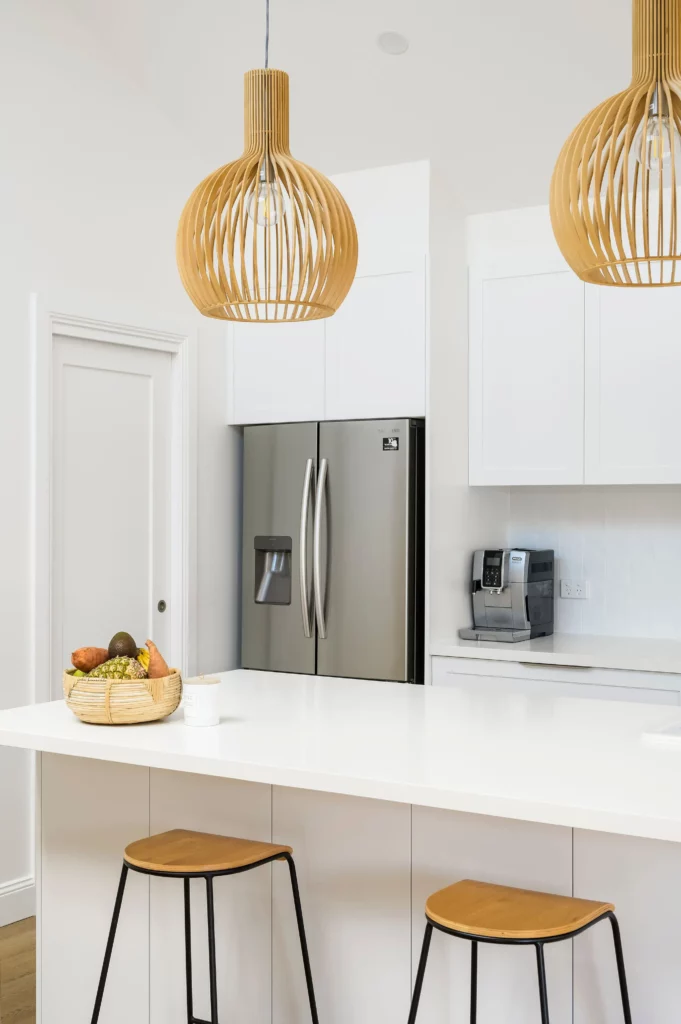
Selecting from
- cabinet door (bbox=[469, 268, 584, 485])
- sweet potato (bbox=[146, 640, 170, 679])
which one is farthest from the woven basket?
cabinet door (bbox=[469, 268, 584, 485])

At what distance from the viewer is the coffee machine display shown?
4125mm

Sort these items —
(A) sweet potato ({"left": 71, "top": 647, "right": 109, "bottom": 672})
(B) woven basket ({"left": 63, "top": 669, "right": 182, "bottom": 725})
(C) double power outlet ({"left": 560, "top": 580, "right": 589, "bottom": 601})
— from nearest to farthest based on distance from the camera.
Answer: (B) woven basket ({"left": 63, "top": 669, "right": 182, "bottom": 725}) < (A) sweet potato ({"left": 71, "top": 647, "right": 109, "bottom": 672}) < (C) double power outlet ({"left": 560, "top": 580, "right": 589, "bottom": 601})

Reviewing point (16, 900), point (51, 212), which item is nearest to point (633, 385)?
point (51, 212)

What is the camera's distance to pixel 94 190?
382 cm

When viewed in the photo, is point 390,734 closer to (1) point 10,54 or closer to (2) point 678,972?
(2) point 678,972

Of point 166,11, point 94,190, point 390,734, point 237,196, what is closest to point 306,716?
point 390,734

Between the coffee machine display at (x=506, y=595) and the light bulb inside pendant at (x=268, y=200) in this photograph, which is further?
the coffee machine display at (x=506, y=595)

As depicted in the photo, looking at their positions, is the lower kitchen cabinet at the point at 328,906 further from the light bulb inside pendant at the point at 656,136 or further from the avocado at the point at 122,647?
the light bulb inside pendant at the point at 656,136

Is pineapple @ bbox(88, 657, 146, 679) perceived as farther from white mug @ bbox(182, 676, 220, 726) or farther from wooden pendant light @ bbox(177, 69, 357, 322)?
wooden pendant light @ bbox(177, 69, 357, 322)

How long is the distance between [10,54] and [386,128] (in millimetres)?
1368

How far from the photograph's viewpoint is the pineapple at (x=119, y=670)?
2279mm

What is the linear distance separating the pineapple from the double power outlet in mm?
2571

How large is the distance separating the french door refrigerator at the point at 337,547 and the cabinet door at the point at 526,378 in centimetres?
40

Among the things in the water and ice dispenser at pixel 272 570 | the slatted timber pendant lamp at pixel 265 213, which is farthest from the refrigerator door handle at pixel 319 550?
the slatted timber pendant lamp at pixel 265 213
